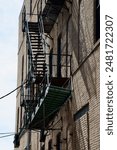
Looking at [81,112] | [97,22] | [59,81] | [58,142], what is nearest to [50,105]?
[59,81]

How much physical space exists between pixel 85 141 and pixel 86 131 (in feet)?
1.14

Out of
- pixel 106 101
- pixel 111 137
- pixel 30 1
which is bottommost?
pixel 111 137

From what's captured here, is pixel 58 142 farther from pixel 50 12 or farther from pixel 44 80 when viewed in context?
pixel 50 12

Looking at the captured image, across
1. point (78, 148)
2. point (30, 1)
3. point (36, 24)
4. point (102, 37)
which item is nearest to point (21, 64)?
point (30, 1)

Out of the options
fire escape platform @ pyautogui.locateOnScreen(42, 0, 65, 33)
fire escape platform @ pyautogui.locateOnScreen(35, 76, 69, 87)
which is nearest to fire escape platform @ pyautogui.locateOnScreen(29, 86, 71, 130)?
fire escape platform @ pyautogui.locateOnScreen(35, 76, 69, 87)

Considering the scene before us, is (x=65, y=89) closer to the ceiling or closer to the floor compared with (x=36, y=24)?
closer to the floor

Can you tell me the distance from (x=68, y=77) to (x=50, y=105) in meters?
1.30

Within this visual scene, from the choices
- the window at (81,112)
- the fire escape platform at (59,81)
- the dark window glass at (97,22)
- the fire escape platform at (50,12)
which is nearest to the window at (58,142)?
the fire escape platform at (59,81)

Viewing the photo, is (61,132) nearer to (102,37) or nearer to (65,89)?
(65,89)

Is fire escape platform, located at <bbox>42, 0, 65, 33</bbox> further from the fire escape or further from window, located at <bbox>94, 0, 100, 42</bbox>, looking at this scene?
window, located at <bbox>94, 0, 100, 42</bbox>

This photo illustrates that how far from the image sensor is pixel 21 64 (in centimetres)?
3822

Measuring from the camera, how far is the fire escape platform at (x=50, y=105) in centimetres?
1888

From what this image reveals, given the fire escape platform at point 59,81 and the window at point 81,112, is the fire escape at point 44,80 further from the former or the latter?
the window at point 81,112

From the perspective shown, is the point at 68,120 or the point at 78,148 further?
the point at 68,120
